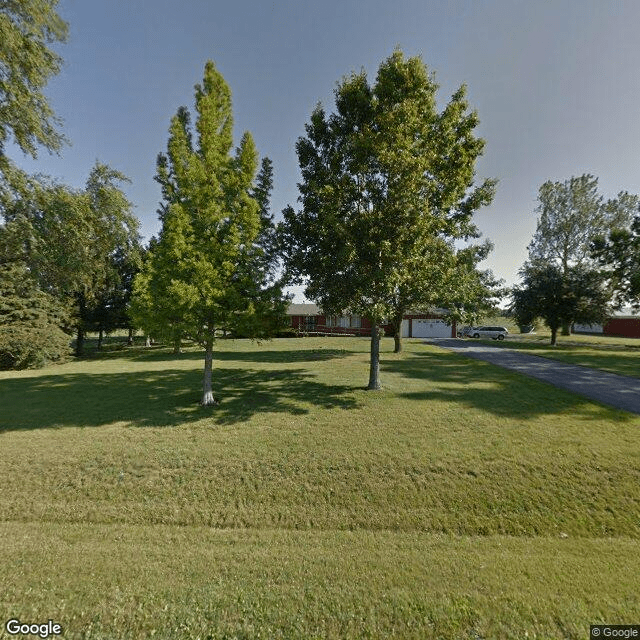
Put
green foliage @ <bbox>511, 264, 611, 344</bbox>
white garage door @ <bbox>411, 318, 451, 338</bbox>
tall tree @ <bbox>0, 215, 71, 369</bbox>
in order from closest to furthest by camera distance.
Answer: tall tree @ <bbox>0, 215, 71, 369</bbox>
green foliage @ <bbox>511, 264, 611, 344</bbox>
white garage door @ <bbox>411, 318, 451, 338</bbox>

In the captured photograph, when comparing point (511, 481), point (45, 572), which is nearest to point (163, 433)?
point (45, 572)

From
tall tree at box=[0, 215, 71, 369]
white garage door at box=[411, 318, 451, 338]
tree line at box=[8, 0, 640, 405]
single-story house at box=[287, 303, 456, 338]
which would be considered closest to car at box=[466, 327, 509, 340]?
single-story house at box=[287, 303, 456, 338]

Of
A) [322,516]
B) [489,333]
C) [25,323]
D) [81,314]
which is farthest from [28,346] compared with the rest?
[489,333]

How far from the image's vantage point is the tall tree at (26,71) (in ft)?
31.2

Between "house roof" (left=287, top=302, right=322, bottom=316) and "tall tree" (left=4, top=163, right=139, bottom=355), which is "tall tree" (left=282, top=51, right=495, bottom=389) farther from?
"house roof" (left=287, top=302, right=322, bottom=316)

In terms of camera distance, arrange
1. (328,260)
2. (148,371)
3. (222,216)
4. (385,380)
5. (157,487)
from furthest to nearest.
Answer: (148,371), (385,380), (328,260), (222,216), (157,487)

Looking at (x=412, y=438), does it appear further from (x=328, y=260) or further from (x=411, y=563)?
(x=328, y=260)

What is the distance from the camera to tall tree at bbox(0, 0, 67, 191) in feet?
31.2

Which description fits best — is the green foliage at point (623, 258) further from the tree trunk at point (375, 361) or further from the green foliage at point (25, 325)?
the green foliage at point (25, 325)

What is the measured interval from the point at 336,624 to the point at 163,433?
20.3 ft

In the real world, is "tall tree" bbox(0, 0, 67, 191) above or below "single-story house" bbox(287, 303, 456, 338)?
above

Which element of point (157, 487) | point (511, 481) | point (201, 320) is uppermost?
point (201, 320)

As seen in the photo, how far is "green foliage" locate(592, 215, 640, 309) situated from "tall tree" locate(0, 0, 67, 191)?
32.5 metres

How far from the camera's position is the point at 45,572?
394 centimetres
